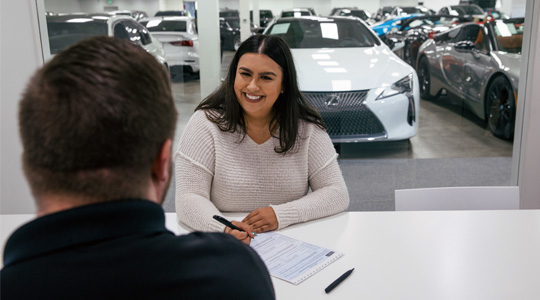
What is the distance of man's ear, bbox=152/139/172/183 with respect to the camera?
0.67 meters

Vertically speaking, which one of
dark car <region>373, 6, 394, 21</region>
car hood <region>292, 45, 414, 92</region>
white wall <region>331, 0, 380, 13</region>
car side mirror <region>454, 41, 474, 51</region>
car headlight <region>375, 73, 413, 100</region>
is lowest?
car headlight <region>375, 73, 413, 100</region>

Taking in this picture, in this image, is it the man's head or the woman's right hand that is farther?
the woman's right hand

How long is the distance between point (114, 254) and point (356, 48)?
3.47 m

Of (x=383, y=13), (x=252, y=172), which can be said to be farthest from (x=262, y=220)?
(x=383, y=13)

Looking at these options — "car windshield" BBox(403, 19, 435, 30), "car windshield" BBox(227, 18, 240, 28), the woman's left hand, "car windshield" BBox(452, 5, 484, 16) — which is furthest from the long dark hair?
"car windshield" BBox(452, 5, 484, 16)

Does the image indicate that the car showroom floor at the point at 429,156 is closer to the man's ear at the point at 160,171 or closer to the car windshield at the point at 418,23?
the car windshield at the point at 418,23

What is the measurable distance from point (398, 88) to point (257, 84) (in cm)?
204

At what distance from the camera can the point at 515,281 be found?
1.38 metres

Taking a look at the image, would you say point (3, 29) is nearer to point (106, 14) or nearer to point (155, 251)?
point (106, 14)

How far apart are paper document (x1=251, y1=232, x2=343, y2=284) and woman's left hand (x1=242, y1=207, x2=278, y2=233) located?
0.07 ft

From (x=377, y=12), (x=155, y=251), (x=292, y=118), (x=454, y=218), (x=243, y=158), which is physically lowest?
(x=454, y=218)

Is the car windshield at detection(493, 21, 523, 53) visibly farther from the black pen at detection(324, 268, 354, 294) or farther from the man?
the man

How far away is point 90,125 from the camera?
584mm

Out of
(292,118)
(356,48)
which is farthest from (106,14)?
(292,118)
